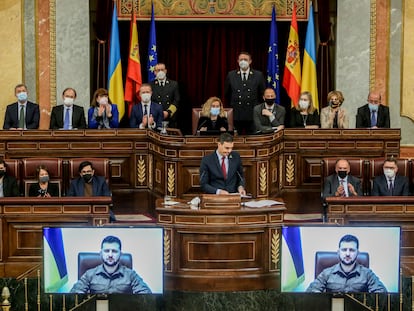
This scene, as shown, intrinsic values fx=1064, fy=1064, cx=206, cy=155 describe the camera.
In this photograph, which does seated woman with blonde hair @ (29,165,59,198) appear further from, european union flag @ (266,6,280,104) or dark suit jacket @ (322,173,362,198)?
european union flag @ (266,6,280,104)

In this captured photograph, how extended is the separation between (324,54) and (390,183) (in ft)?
12.9

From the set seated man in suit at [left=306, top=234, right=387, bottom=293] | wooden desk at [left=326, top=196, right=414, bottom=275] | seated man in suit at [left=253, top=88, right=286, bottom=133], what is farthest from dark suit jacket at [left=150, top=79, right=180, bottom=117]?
seated man in suit at [left=306, top=234, right=387, bottom=293]

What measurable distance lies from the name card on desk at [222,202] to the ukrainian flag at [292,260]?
0.95 meters

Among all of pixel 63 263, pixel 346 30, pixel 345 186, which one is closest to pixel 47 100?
pixel 346 30

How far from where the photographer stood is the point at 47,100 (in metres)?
13.9

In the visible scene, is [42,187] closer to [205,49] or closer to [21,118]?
[21,118]

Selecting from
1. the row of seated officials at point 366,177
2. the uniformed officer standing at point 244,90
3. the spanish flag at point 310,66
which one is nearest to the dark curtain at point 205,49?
the spanish flag at point 310,66

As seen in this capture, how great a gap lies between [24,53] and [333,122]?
4.38 metres

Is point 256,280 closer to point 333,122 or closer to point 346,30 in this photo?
point 333,122

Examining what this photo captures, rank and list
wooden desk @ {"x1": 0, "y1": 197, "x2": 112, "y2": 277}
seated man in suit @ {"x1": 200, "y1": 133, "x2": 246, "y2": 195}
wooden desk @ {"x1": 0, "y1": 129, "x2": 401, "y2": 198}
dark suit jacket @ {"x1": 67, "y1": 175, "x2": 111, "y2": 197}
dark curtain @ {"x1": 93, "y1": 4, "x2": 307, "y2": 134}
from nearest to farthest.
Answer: wooden desk @ {"x1": 0, "y1": 197, "x2": 112, "y2": 277} < seated man in suit @ {"x1": 200, "y1": 133, "x2": 246, "y2": 195} < dark suit jacket @ {"x1": 67, "y1": 175, "x2": 111, "y2": 197} < wooden desk @ {"x1": 0, "y1": 129, "x2": 401, "y2": 198} < dark curtain @ {"x1": 93, "y1": 4, "x2": 307, "y2": 134}

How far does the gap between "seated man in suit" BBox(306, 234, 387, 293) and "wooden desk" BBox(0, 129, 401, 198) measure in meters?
3.17

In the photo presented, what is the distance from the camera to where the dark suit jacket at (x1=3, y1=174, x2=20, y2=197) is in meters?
10.3

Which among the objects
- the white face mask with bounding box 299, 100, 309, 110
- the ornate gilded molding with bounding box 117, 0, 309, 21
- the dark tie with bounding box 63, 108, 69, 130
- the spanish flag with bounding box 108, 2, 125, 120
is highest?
the ornate gilded molding with bounding box 117, 0, 309, 21

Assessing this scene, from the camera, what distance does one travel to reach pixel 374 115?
12.0m
